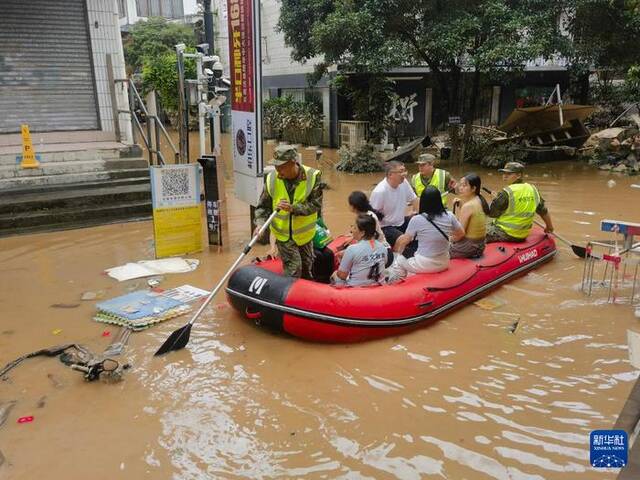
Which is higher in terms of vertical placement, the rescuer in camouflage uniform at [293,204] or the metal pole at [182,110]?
the metal pole at [182,110]

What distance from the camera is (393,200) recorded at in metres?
6.24

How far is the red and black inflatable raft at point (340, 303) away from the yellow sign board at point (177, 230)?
2.17 meters

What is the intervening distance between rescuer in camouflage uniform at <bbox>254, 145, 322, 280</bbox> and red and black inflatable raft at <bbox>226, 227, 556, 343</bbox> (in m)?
0.25

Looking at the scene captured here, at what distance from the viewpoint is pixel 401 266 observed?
542cm

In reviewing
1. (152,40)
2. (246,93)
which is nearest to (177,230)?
(246,93)

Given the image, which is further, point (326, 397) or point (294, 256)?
point (294, 256)

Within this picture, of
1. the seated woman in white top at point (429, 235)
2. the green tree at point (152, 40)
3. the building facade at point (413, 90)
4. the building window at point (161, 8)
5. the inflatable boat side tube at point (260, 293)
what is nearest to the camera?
the inflatable boat side tube at point (260, 293)

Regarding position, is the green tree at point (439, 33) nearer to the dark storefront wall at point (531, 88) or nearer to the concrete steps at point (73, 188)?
the concrete steps at point (73, 188)

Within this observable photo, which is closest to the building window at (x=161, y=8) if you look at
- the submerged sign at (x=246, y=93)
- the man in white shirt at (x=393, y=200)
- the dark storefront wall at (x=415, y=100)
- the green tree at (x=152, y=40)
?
the green tree at (x=152, y=40)

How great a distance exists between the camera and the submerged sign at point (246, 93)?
20.7ft

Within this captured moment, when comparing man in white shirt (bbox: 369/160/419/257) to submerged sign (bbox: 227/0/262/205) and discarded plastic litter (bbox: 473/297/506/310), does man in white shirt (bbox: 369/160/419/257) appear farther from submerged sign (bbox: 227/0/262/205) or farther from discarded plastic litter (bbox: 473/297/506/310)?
submerged sign (bbox: 227/0/262/205)

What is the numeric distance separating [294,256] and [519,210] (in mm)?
2928

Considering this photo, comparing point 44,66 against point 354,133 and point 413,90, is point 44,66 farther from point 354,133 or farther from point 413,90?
point 413,90

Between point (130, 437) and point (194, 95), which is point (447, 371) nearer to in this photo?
point (130, 437)
